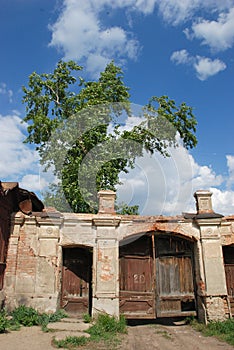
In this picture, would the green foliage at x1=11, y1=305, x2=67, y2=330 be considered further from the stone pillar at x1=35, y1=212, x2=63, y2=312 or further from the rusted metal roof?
the rusted metal roof

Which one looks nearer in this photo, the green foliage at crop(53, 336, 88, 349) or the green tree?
the green foliage at crop(53, 336, 88, 349)

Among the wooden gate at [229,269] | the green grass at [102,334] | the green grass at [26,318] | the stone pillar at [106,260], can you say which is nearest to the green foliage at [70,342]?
the green grass at [102,334]

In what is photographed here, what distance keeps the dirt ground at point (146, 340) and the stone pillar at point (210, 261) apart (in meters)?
0.96

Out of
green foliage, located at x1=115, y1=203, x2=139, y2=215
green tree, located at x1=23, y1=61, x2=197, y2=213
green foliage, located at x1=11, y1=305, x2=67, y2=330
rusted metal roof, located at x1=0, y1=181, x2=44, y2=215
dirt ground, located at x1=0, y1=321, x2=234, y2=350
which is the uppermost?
green tree, located at x1=23, y1=61, x2=197, y2=213

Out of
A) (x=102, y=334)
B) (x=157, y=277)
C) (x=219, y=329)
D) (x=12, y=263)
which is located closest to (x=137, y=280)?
(x=157, y=277)

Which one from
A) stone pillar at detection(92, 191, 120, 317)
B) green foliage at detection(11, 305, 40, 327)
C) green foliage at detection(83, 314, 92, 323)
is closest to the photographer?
green foliage at detection(11, 305, 40, 327)

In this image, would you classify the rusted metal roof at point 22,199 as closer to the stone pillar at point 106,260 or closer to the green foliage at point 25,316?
the stone pillar at point 106,260

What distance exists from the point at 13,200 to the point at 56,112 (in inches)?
332

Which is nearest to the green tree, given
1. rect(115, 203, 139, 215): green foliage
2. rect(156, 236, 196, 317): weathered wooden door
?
rect(115, 203, 139, 215): green foliage

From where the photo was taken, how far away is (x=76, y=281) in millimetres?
8805

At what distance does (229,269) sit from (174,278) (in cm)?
179

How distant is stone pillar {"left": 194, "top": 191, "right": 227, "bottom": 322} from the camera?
834cm

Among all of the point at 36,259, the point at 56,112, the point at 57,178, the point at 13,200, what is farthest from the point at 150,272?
the point at 56,112

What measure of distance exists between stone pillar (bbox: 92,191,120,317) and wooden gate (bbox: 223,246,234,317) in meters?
3.53
